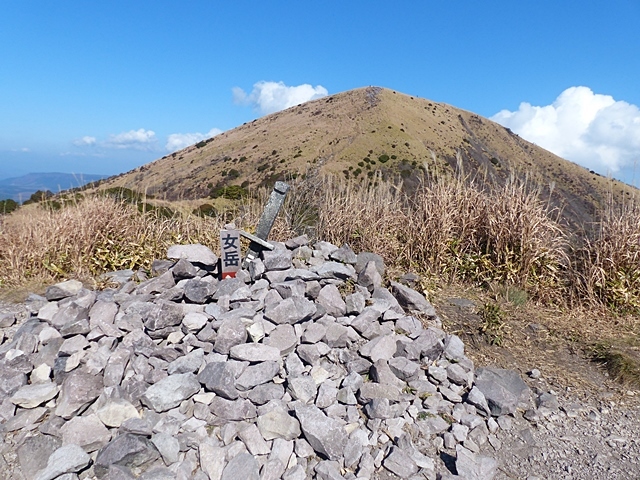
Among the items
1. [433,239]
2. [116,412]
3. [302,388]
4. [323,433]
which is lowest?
[116,412]

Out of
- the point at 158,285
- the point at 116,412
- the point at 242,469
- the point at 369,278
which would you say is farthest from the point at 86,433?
the point at 369,278

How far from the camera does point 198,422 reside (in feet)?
9.43

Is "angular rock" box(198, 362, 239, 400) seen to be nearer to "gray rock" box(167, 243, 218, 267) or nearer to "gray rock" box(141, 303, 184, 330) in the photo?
"gray rock" box(141, 303, 184, 330)

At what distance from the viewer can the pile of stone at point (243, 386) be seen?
264 centimetres

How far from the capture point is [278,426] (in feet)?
9.14

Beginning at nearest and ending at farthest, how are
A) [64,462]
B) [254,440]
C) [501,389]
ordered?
[64,462] < [254,440] < [501,389]

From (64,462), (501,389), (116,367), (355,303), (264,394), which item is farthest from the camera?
(355,303)

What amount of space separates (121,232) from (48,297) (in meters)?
1.74

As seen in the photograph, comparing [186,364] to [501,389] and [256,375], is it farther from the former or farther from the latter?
[501,389]

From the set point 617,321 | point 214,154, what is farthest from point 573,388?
point 214,154

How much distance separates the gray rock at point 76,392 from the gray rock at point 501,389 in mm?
2968

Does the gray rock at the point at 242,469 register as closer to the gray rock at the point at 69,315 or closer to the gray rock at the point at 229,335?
the gray rock at the point at 229,335

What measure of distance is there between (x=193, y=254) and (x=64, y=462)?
2.05m

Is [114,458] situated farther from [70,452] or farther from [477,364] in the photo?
[477,364]
